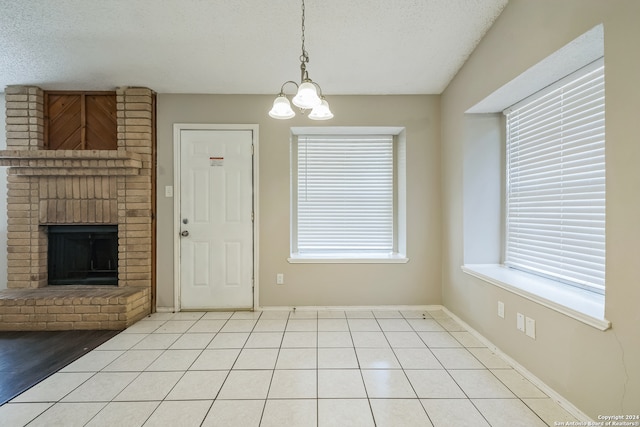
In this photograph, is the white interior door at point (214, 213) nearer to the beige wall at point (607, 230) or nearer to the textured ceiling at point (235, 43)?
the textured ceiling at point (235, 43)

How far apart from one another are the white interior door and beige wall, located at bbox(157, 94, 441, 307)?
160 millimetres

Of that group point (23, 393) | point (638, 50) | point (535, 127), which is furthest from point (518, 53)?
point (23, 393)

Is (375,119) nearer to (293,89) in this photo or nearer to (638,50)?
(293,89)

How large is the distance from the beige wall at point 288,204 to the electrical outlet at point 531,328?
4.24ft

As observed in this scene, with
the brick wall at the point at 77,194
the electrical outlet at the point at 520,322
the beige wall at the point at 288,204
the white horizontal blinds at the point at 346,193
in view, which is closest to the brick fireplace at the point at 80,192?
the brick wall at the point at 77,194

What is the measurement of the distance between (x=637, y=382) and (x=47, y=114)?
211 inches

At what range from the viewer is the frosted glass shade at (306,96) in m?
1.51

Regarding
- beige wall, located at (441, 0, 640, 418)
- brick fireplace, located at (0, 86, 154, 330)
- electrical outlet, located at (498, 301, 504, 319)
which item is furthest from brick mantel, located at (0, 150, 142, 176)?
electrical outlet, located at (498, 301, 504, 319)

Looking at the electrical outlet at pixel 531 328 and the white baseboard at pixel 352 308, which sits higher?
the electrical outlet at pixel 531 328

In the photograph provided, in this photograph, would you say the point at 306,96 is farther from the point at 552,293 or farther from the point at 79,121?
the point at 79,121

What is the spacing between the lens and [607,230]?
4.65 feet

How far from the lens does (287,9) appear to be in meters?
2.07

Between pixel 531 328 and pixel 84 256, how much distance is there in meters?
4.42

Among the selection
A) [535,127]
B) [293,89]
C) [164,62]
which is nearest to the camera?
[535,127]
